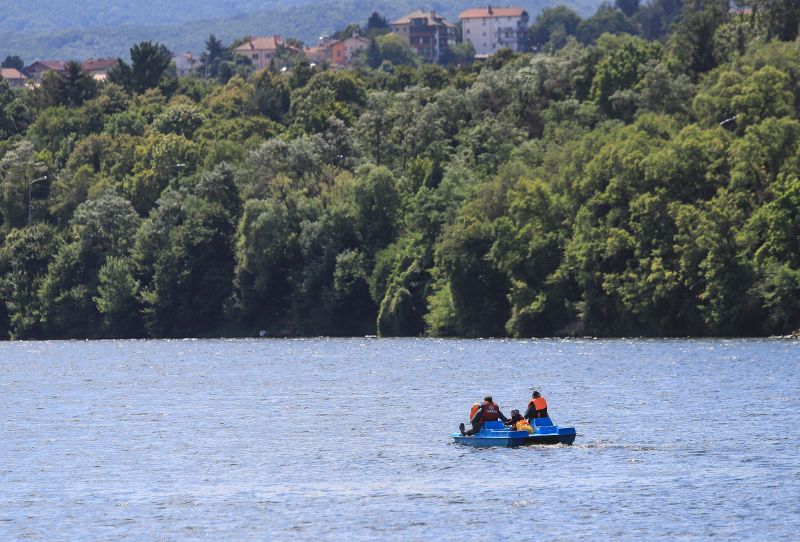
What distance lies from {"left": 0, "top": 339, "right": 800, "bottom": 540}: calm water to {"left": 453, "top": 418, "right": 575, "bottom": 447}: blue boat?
47 centimetres

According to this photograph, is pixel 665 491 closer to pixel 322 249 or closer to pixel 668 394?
pixel 668 394

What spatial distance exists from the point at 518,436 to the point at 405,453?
4335 mm

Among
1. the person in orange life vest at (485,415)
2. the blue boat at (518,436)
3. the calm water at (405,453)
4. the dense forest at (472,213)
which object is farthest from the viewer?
the dense forest at (472,213)

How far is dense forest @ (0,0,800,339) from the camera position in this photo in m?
120

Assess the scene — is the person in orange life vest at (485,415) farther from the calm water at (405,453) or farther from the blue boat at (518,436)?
the calm water at (405,453)

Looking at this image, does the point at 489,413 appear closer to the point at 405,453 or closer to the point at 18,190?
the point at 405,453

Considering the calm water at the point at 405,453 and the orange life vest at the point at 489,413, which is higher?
the orange life vest at the point at 489,413

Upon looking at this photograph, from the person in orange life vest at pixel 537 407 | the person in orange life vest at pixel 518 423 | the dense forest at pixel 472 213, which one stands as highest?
the dense forest at pixel 472 213

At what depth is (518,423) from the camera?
61.2m

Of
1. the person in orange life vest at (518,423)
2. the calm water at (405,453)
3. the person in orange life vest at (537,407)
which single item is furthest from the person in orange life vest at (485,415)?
the person in orange life vest at (537,407)

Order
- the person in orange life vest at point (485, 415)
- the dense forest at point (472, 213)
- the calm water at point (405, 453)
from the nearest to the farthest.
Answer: the calm water at point (405, 453)
the person in orange life vest at point (485, 415)
the dense forest at point (472, 213)

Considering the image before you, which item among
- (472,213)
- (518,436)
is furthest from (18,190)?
(518,436)

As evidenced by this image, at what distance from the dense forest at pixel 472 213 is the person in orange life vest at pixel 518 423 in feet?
175

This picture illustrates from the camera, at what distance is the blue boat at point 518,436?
198ft
